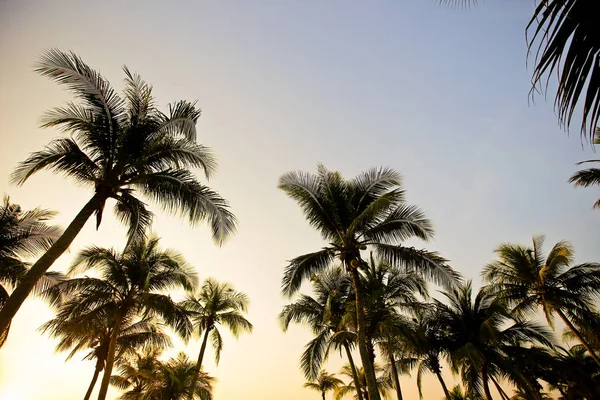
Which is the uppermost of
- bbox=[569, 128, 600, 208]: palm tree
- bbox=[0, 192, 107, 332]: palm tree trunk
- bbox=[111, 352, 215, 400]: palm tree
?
bbox=[569, 128, 600, 208]: palm tree

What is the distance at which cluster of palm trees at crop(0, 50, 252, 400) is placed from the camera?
8383 millimetres

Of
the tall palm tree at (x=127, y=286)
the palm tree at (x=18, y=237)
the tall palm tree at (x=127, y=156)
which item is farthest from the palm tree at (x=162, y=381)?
the tall palm tree at (x=127, y=156)

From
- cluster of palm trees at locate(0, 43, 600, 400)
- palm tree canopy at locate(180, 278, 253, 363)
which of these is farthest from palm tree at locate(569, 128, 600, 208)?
palm tree canopy at locate(180, 278, 253, 363)

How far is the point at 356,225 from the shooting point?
40.9 ft

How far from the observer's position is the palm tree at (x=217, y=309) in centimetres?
2069

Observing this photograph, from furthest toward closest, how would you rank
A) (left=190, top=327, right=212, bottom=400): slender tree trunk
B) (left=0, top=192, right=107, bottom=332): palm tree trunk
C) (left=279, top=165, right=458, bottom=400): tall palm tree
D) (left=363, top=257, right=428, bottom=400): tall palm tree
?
(left=190, top=327, right=212, bottom=400): slender tree trunk < (left=363, top=257, right=428, bottom=400): tall palm tree < (left=279, top=165, right=458, bottom=400): tall palm tree < (left=0, top=192, right=107, bottom=332): palm tree trunk

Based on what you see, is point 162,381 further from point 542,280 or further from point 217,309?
point 542,280

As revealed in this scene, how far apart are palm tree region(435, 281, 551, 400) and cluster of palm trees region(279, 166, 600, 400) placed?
0.06 meters

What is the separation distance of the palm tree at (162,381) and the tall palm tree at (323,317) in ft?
26.2

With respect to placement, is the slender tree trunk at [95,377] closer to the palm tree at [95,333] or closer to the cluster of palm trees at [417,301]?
the palm tree at [95,333]

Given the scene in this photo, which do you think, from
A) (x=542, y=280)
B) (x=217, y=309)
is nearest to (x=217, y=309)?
(x=217, y=309)

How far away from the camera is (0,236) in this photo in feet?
40.5

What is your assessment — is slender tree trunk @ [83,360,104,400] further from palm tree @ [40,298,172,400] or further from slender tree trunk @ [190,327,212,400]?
slender tree trunk @ [190,327,212,400]

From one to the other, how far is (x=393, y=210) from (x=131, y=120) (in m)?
9.95
